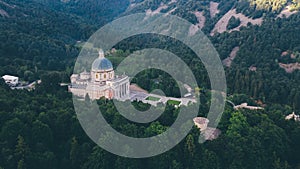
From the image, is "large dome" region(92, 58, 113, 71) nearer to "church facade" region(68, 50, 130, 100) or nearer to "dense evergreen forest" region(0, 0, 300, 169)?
"church facade" region(68, 50, 130, 100)

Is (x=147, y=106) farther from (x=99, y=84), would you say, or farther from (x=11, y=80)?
(x=11, y=80)

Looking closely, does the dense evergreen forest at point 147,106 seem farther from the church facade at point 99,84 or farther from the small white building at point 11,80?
the small white building at point 11,80

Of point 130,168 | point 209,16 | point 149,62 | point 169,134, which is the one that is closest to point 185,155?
point 169,134

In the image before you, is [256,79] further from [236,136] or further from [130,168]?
[130,168]

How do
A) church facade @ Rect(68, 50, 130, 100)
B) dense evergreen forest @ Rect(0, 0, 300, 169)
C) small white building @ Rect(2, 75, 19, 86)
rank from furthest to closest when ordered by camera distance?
small white building @ Rect(2, 75, 19, 86)
church facade @ Rect(68, 50, 130, 100)
dense evergreen forest @ Rect(0, 0, 300, 169)

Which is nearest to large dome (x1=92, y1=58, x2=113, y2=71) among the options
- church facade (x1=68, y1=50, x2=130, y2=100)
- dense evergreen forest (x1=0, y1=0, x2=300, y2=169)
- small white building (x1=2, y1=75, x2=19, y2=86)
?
church facade (x1=68, y1=50, x2=130, y2=100)
